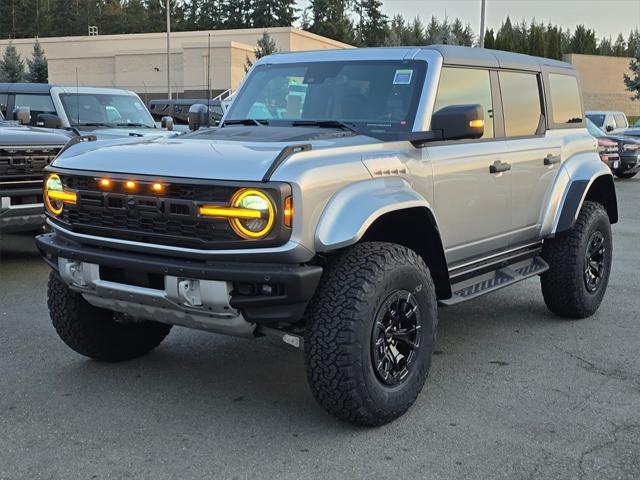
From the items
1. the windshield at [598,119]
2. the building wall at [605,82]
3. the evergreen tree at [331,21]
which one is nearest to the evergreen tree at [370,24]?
the evergreen tree at [331,21]

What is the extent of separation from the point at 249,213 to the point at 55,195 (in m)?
1.34

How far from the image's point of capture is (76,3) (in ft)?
279

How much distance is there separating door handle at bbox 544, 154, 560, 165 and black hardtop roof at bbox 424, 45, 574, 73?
68 centimetres

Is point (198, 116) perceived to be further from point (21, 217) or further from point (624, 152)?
point (624, 152)

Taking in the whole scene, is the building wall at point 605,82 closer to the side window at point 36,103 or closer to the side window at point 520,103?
the side window at point 36,103


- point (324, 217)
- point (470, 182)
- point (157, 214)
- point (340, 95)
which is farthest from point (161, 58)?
point (324, 217)

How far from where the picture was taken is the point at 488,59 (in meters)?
5.25

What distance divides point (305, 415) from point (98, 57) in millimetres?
50273

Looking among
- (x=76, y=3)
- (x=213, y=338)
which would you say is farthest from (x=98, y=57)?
(x=213, y=338)

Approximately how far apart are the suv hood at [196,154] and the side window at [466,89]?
0.76 metres

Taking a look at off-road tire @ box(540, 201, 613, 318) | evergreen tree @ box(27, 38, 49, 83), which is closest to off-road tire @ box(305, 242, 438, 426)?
off-road tire @ box(540, 201, 613, 318)

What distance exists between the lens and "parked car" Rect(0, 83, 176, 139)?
34.4ft

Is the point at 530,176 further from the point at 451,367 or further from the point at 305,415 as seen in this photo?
the point at 305,415

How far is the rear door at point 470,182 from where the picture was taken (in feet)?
14.9
